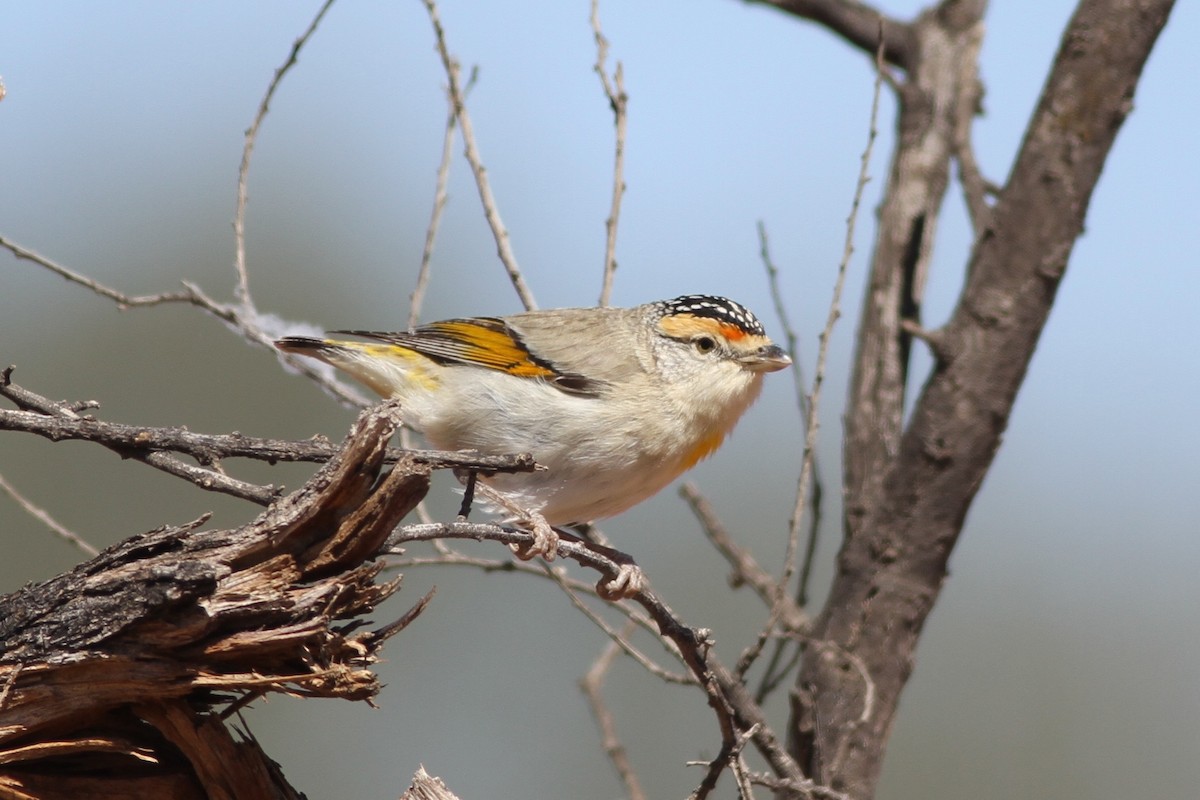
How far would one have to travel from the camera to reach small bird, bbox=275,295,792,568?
4.38 meters

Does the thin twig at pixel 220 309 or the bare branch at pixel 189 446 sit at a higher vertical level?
the thin twig at pixel 220 309

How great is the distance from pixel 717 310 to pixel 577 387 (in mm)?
896

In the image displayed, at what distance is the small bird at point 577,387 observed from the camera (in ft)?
14.4

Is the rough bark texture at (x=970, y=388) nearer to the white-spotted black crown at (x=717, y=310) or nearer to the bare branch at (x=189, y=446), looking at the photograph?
the white-spotted black crown at (x=717, y=310)

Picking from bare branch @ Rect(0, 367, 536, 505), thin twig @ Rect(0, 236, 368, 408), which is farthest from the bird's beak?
bare branch @ Rect(0, 367, 536, 505)

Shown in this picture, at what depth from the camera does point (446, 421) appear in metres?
4.56

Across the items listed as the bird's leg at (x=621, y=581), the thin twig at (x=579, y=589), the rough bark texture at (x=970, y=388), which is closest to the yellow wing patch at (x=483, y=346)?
the thin twig at (x=579, y=589)

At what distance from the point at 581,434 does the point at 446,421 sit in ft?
1.88

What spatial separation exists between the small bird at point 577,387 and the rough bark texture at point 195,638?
5.55ft

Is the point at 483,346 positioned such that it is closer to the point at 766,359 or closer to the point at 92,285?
the point at 766,359

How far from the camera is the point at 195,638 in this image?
2385 millimetres

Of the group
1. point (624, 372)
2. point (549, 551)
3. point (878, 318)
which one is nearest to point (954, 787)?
point (878, 318)

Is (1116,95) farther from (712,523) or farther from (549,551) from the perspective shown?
(549,551)

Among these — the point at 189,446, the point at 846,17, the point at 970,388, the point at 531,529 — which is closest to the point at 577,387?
the point at 531,529
